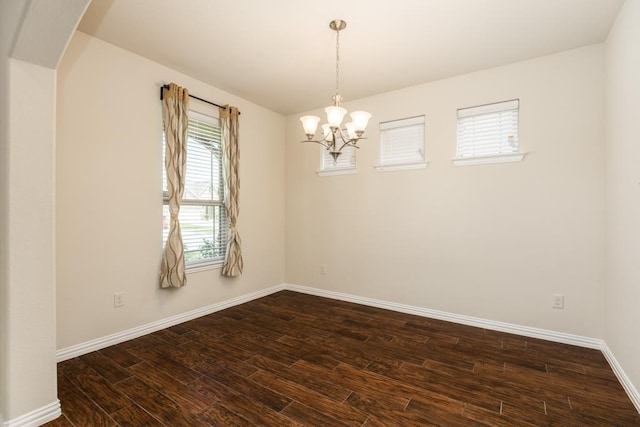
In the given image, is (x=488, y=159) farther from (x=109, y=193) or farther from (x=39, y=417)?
(x=39, y=417)

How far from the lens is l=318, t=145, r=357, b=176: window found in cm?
418

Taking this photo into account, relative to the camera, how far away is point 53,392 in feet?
5.94

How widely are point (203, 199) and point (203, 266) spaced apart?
783 millimetres

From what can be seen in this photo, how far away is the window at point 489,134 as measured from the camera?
3.12 meters

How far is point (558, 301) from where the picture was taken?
291cm

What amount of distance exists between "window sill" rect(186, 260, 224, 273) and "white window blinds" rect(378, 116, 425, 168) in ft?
7.68

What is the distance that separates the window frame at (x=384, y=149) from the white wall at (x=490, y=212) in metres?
0.06

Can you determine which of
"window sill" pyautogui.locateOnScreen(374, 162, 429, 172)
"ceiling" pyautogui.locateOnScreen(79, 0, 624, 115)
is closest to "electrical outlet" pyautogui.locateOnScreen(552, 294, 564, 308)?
"window sill" pyautogui.locateOnScreen(374, 162, 429, 172)

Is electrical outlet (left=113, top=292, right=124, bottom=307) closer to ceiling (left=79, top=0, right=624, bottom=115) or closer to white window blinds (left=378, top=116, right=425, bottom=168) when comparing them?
ceiling (left=79, top=0, right=624, bottom=115)

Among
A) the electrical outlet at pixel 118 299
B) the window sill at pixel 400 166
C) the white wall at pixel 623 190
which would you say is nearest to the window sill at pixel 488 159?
the window sill at pixel 400 166

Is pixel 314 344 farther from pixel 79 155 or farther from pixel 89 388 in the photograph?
pixel 79 155

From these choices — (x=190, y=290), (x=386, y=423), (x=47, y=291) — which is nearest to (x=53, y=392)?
(x=47, y=291)

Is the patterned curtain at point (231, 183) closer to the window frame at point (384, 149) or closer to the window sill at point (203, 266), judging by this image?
the window sill at point (203, 266)

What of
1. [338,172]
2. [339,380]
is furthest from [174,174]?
[339,380]
